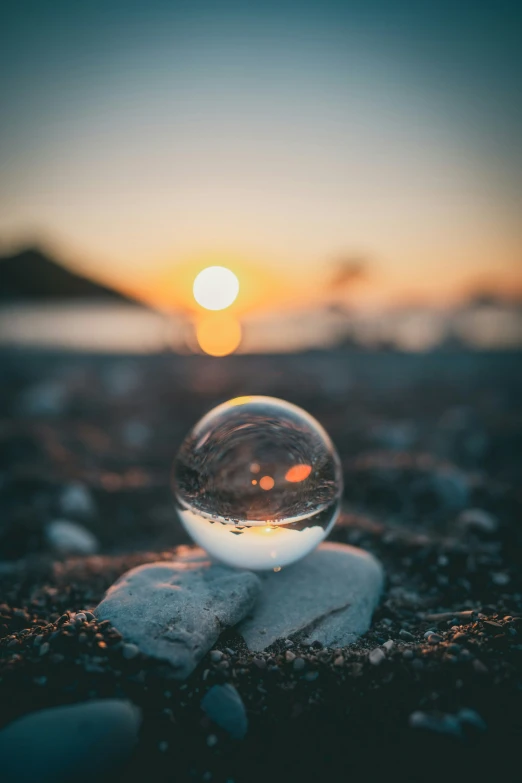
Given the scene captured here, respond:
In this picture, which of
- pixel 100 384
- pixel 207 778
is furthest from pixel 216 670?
pixel 100 384

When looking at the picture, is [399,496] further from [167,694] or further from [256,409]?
[167,694]

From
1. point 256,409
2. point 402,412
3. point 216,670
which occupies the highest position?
point 256,409

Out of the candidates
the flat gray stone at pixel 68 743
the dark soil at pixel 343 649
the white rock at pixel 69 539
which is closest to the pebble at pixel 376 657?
the dark soil at pixel 343 649

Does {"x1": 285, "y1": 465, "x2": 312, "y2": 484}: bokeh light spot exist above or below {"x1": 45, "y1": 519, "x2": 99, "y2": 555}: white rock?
above

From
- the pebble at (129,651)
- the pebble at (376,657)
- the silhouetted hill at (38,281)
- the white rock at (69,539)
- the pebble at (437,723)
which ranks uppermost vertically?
the silhouetted hill at (38,281)

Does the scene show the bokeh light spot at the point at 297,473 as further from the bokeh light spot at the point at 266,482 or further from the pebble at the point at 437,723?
the pebble at the point at 437,723

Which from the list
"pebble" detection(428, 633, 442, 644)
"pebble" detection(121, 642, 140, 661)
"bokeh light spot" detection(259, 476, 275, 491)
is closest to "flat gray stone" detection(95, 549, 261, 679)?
"pebble" detection(121, 642, 140, 661)

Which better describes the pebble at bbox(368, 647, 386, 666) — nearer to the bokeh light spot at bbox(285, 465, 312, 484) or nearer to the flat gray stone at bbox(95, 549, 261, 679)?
the flat gray stone at bbox(95, 549, 261, 679)
